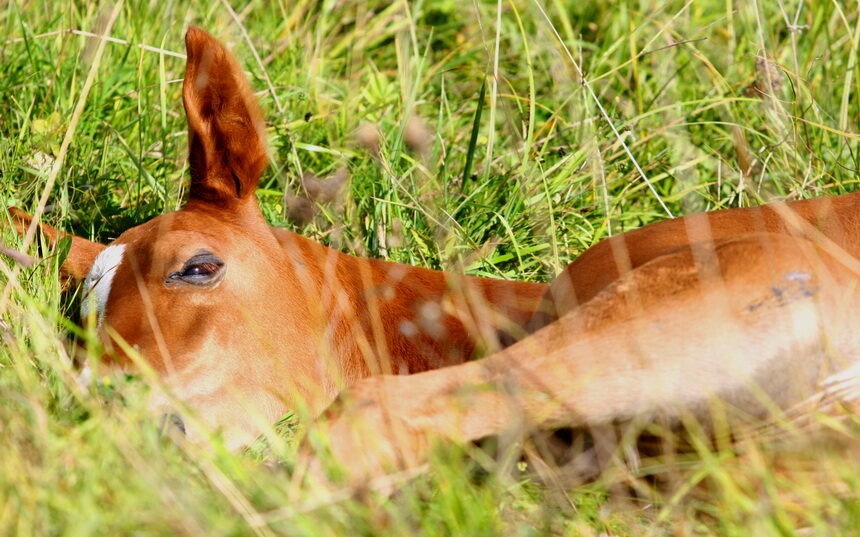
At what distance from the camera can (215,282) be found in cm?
320

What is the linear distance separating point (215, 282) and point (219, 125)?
1.84 ft

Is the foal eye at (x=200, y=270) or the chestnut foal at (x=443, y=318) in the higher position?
the foal eye at (x=200, y=270)

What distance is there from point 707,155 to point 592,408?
2569 mm

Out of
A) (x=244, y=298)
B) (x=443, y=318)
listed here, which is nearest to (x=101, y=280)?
(x=244, y=298)

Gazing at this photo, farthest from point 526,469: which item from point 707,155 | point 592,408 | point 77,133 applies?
point 77,133

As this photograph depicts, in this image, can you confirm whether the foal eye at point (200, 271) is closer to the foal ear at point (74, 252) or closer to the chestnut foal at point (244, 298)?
the chestnut foal at point (244, 298)

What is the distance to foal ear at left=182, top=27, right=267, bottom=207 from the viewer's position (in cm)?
340

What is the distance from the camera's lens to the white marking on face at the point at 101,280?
320 cm

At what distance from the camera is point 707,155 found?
15.7ft

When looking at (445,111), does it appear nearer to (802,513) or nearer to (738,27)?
(738,27)

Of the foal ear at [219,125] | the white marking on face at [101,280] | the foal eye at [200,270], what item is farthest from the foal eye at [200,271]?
the foal ear at [219,125]

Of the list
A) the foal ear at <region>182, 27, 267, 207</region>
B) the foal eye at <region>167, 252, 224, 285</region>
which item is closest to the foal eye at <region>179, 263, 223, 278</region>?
the foal eye at <region>167, 252, 224, 285</region>

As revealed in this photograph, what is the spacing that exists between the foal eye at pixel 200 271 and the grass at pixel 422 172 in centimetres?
40

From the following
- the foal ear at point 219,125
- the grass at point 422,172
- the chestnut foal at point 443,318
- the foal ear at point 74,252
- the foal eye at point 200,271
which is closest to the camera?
the grass at point 422,172
